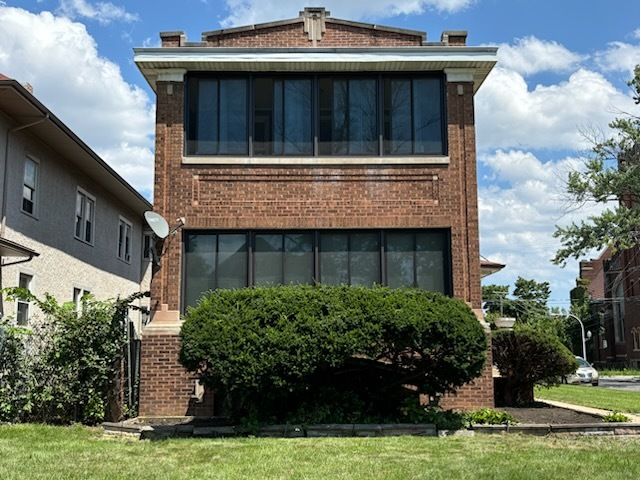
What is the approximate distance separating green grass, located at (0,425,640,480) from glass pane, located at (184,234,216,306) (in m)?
3.61

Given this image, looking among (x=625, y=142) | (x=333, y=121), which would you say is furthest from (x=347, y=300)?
(x=625, y=142)

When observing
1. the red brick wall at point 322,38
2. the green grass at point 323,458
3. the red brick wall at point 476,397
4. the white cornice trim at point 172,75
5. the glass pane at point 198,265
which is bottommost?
the green grass at point 323,458

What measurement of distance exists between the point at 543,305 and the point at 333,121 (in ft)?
209

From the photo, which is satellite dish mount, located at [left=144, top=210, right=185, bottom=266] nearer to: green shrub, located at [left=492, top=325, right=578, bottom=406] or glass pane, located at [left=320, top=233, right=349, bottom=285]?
glass pane, located at [left=320, top=233, right=349, bottom=285]

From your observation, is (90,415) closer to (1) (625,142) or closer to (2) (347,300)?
(2) (347,300)

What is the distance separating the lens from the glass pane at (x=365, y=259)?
1334cm

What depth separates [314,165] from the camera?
13.5 meters

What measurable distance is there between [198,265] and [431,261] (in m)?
4.41

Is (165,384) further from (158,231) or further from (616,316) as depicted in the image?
(616,316)

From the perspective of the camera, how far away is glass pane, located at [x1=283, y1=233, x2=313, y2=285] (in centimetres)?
1331

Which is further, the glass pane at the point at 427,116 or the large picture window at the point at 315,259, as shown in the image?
the glass pane at the point at 427,116

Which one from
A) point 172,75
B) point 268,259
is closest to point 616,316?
point 268,259

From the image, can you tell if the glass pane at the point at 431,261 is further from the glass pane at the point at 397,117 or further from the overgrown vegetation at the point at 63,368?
the overgrown vegetation at the point at 63,368

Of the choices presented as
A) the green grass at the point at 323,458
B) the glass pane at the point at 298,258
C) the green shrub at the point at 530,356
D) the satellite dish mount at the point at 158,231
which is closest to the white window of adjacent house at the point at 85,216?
the satellite dish mount at the point at 158,231
